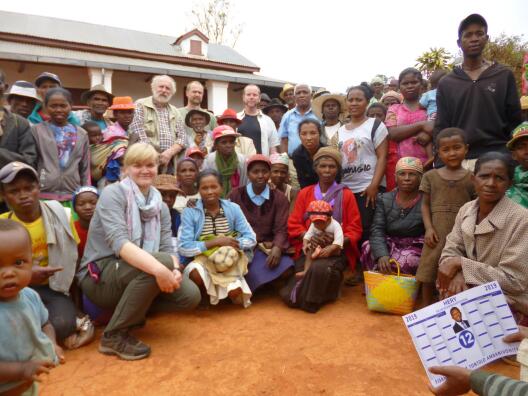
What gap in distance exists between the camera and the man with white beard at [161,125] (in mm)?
4910

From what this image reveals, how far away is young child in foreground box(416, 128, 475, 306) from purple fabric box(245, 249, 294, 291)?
4.50 ft

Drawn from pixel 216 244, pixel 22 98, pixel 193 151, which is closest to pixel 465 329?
pixel 216 244

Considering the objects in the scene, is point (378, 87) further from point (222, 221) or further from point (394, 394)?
point (394, 394)

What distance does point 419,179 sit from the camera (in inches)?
153

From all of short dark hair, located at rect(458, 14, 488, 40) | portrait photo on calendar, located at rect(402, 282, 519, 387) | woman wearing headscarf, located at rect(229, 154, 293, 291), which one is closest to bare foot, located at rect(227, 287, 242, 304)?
woman wearing headscarf, located at rect(229, 154, 293, 291)

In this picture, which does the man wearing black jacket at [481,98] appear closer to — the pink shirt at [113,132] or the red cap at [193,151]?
the red cap at [193,151]

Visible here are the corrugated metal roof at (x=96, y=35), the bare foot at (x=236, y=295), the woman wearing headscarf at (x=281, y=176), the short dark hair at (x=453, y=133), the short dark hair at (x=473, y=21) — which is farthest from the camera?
the corrugated metal roof at (x=96, y=35)

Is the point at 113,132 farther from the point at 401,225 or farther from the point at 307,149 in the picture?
the point at 401,225

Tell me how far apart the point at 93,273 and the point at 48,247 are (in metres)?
0.42

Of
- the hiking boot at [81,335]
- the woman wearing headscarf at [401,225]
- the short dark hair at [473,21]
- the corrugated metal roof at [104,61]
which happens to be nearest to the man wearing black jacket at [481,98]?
the short dark hair at [473,21]

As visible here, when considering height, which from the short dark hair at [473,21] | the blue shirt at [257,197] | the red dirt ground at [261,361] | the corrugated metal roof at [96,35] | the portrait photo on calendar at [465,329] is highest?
the corrugated metal roof at [96,35]

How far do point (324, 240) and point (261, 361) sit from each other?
4.79 feet

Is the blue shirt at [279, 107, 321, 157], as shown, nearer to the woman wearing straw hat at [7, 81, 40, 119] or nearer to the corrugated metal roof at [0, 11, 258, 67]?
the woman wearing straw hat at [7, 81, 40, 119]

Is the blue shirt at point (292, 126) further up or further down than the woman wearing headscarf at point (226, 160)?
further up
